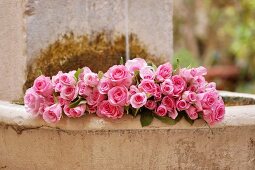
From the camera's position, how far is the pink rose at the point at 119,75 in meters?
2.24

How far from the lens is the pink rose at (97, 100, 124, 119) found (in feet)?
7.32

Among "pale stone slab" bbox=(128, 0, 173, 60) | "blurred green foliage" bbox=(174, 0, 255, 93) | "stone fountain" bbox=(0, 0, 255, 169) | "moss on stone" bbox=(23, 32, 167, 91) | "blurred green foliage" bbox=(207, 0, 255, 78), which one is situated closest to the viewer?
"stone fountain" bbox=(0, 0, 255, 169)

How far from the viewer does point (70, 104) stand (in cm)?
226

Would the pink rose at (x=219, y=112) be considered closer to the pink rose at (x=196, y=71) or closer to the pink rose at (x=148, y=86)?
the pink rose at (x=196, y=71)

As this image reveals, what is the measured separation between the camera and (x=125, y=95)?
223 centimetres

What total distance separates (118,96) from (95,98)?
0.09 metres

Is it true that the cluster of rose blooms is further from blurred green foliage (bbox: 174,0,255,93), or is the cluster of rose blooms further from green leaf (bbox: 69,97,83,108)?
blurred green foliage (bbox: 174,0,255,93)

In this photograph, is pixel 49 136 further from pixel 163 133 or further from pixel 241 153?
pixel 241 153

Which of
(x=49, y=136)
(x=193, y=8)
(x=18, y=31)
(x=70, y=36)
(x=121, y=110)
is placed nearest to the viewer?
(x=121, y=110)

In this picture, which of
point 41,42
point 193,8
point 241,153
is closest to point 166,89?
point 241,153

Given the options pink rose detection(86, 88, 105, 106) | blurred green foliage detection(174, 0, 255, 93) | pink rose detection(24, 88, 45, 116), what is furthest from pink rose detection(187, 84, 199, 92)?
blurred green foliage detection(174, 0, 255, 93)

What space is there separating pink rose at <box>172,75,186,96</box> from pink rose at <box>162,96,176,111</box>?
3 centimetres

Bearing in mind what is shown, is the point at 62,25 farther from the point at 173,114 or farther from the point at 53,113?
the point at 173,114

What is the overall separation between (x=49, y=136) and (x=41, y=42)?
0.66 meters
